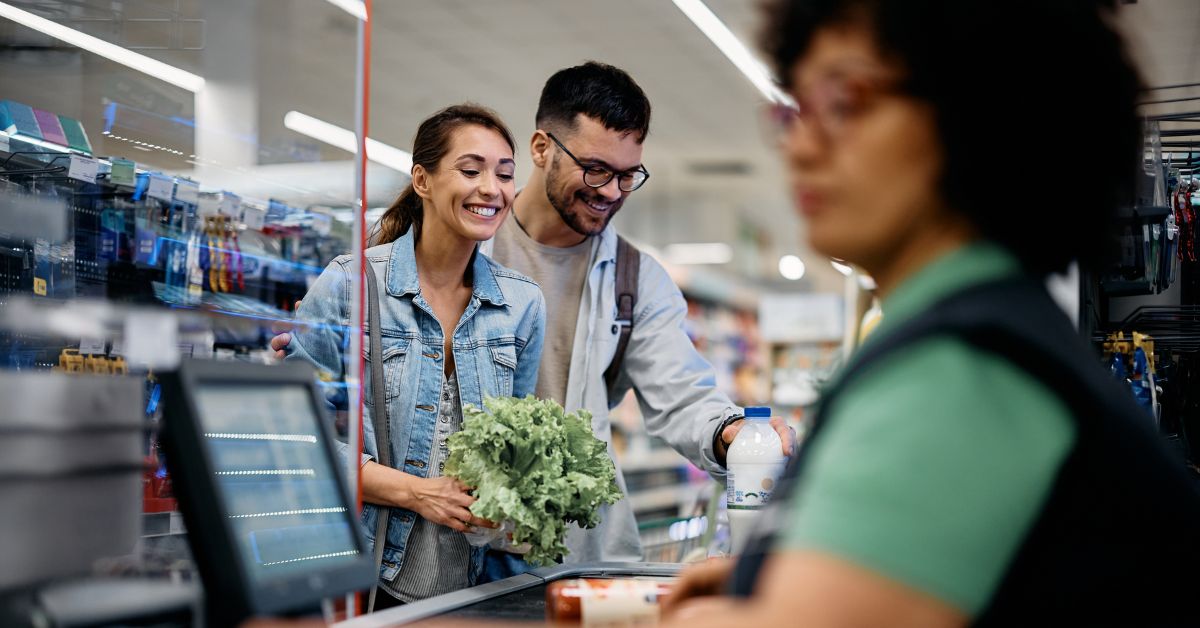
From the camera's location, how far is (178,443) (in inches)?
46.3

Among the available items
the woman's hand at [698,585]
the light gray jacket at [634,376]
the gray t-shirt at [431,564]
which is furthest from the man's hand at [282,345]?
the woman's hand at [698,585]

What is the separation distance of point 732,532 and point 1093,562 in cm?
161

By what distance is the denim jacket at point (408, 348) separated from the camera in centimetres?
248

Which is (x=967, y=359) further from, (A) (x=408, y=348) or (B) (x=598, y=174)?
(B) (x=598, y=174)

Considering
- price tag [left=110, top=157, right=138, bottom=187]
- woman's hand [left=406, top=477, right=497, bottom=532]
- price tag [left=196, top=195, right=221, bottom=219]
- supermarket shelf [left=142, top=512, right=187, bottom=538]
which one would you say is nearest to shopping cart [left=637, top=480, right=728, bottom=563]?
price tag [left=196, top=195, right=221, bottom=219]

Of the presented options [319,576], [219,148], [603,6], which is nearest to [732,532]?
[319,576]

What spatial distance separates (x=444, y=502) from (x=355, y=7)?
108cm

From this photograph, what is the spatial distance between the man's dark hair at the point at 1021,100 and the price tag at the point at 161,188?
2.73 metres

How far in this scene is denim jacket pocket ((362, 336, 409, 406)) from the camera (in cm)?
257

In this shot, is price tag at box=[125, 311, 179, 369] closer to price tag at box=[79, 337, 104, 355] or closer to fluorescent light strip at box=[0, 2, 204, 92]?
price tag at box=[79, 337, 104, 355]

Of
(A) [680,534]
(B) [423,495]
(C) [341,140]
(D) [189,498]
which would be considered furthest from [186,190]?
(A) [680,534]

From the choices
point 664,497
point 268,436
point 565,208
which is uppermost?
point 565,208

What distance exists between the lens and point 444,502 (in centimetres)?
235

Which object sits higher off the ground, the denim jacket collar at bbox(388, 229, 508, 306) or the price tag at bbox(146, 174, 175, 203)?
the price tag at bbox(146, 174, 175, 203)
